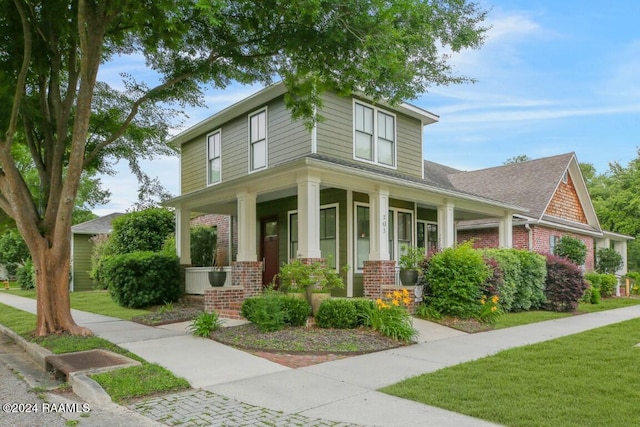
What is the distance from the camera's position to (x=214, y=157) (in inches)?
605

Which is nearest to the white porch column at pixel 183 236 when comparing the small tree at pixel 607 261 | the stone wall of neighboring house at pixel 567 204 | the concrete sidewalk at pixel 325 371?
the concrete sidewalk at pixel 325 371

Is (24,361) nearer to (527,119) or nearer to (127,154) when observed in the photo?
(127,154)

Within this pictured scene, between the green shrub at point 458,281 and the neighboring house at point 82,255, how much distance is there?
17.2 m

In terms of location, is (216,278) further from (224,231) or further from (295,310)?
(224,231)

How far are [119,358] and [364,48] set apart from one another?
5.73m

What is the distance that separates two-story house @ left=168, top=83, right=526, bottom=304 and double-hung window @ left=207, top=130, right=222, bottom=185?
0.03m

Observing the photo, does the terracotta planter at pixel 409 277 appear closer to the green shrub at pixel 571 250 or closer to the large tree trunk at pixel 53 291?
the large tree trunk at pixel 53 291

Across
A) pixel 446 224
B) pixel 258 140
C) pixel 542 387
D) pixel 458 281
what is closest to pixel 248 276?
pixel 258 140

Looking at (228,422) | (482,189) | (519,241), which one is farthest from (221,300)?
(482,189)

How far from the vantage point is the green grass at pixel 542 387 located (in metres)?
4.32

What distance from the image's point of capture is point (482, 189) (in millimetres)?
22328

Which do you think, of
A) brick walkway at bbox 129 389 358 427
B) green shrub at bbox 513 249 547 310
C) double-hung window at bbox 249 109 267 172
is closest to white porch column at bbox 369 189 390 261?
double-hung window at bbox 249 109 267 172

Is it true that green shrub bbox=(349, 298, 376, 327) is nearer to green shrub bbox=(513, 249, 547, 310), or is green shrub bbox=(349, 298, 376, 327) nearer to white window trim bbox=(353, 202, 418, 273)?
white window trim bbox=(353, 202, 418, 273)

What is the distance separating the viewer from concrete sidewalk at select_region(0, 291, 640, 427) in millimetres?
4547
